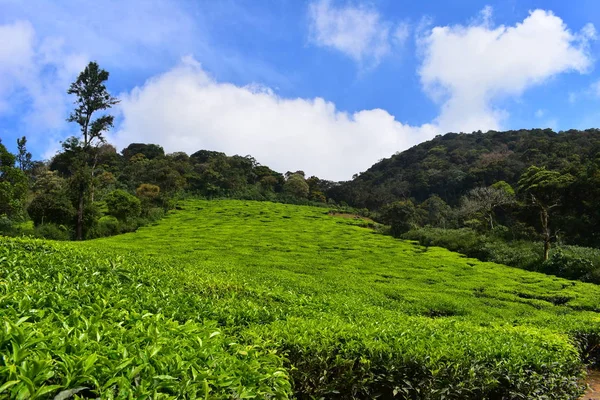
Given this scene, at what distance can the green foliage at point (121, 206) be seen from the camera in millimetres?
31062

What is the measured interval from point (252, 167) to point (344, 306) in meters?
62.8

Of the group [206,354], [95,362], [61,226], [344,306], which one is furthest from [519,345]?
[61,226]

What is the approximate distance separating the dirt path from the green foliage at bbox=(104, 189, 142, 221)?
30.6 meters

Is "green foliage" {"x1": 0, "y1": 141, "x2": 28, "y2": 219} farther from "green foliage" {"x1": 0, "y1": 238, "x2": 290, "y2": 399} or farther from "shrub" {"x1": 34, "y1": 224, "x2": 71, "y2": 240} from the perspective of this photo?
"green foliage" {"x1": 0, "y1": 238, "x2": 290, "y2": 399}

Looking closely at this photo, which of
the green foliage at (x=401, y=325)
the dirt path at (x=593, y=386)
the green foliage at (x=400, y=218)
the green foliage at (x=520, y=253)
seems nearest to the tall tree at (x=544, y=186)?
the green foliage at (x=520, y=253)

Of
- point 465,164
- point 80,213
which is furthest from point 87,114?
point 465,164

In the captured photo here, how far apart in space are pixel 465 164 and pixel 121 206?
5235cm

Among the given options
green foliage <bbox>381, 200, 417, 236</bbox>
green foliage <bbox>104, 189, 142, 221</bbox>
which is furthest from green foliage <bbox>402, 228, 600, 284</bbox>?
green foliage <bbox>104, 189, 142, 221</bbox>

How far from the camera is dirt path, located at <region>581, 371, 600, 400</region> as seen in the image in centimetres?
660

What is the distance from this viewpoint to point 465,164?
6375 cm

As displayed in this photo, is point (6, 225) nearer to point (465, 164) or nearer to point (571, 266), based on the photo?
point (571, 266)

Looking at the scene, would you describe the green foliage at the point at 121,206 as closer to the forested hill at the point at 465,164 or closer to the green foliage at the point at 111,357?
the green foliage at the point at 111,357

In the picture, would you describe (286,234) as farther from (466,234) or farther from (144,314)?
(144,314)

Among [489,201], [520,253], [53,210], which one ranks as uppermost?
[489,201]
